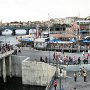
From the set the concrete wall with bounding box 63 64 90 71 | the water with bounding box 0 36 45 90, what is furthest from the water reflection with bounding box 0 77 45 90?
the concrete wall with bounding box 63 64 90 71

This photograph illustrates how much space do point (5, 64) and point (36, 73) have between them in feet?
27.6

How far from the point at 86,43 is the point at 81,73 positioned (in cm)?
3382

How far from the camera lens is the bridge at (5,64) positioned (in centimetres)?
4145

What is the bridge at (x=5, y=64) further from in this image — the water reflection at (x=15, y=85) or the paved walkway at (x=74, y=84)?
the paved walkway at (x=74, y=84)

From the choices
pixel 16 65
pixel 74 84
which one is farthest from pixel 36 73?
pixel 74 84

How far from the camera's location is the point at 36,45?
61.8 metres

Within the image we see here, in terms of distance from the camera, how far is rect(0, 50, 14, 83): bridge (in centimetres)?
4145

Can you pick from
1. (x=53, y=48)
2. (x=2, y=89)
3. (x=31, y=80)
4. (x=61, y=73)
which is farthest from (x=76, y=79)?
(x=53, y=48)

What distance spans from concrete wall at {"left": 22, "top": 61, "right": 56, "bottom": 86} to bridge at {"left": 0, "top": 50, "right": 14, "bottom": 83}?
4.17 meters

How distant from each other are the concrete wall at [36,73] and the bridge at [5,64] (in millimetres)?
4166

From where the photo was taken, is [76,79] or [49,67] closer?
[76,79]

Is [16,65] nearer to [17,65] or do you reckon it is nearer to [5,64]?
[17,65]

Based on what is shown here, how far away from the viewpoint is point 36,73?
37.8m

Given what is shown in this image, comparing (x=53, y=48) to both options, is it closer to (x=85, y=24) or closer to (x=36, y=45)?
(x=36, y=45)
